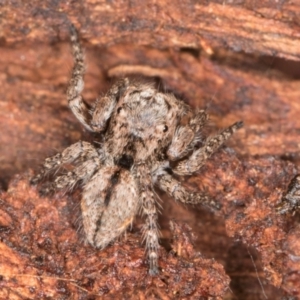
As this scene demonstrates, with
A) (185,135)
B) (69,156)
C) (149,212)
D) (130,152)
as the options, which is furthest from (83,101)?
(149,212)

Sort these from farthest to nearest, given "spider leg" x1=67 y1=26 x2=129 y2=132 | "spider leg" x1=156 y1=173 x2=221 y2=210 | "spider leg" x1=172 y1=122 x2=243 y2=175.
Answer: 1. "spider leg" x1=67 y1=26 x2=129 y2=132
2. "spider leg" x1=172 y1=122 x2=243 y2=175
3. "spider leg" x1=156 y1=173 x2=221 y2=210

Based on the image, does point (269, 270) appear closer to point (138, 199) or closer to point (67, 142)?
point (138, 199)

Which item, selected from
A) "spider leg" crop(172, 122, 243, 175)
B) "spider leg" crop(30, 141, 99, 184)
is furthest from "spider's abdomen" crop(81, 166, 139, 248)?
"spider leg" crop(172, 122, 243, 175)

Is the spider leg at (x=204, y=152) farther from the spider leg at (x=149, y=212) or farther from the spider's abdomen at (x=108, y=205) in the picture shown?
the spider's abdomen at (x=108, y=205)

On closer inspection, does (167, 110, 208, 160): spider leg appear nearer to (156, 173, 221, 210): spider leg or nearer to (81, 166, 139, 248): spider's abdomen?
(156, 173, 221, 210): spider leg

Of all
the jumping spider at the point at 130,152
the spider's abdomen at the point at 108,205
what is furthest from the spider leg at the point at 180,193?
the spider's abdomen at the point at 108,205

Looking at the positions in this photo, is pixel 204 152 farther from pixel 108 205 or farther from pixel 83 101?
pixel 83 101
